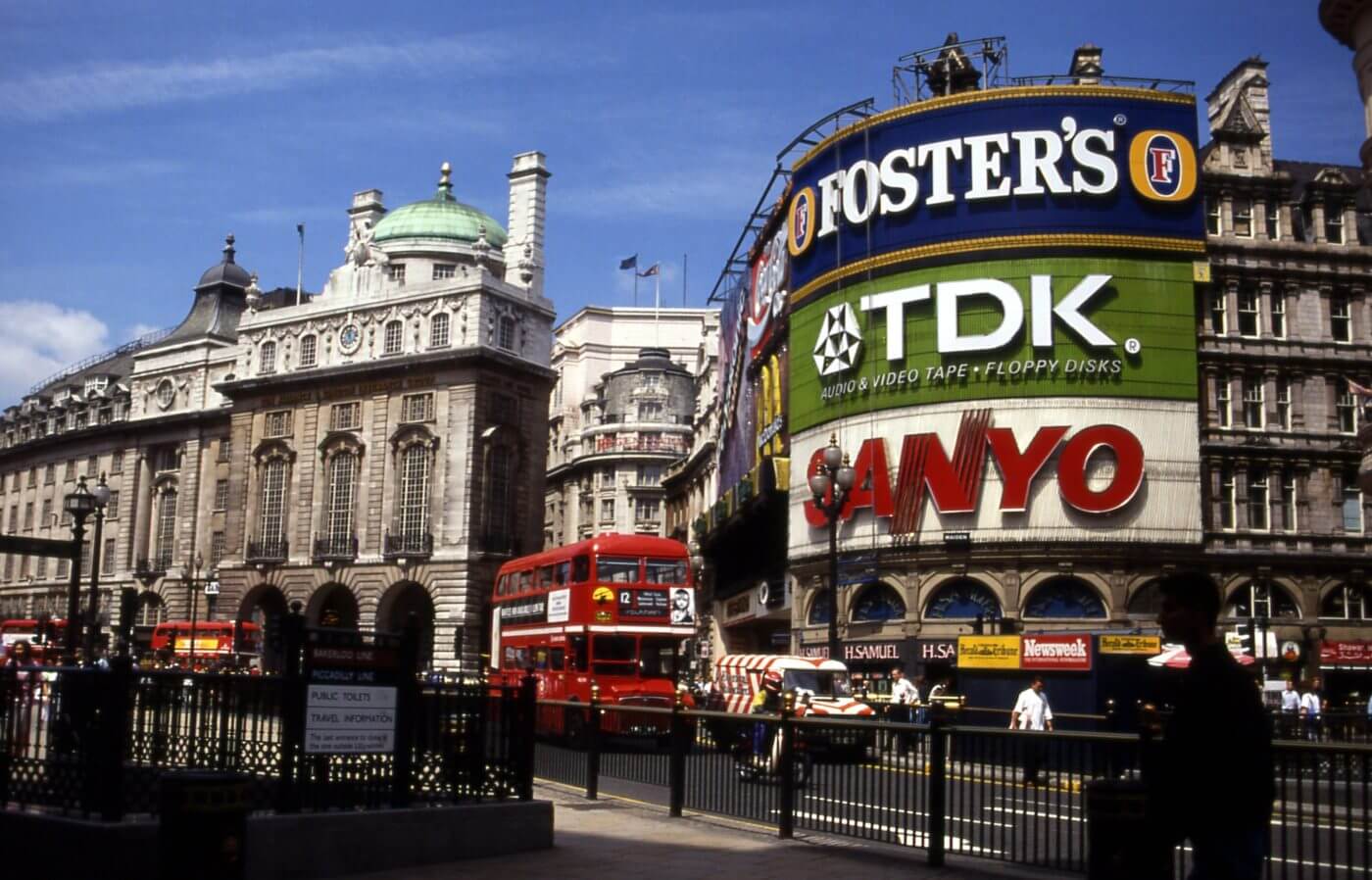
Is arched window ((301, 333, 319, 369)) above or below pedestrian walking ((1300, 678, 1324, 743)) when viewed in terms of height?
above

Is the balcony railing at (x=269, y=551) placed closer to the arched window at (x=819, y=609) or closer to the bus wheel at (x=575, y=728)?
the arched window at (x=819, y=609)

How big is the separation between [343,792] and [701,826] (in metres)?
4.56

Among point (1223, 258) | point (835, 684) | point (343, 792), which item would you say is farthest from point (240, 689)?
point (1223, 258)

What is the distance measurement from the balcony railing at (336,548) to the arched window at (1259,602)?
4225 centimetres

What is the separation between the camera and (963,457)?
44.7 meters

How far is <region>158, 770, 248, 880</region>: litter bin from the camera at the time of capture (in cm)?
814

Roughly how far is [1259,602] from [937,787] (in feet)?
119

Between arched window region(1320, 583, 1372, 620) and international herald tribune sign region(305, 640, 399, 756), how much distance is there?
4041 centimetres

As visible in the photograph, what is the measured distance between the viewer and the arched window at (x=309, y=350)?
2926 inches

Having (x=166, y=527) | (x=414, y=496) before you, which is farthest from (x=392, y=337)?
(x=166, y=527)

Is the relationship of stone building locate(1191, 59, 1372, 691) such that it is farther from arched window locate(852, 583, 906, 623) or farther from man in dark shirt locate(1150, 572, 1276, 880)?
man in dark shirt locate(1150, 572, 1276, 880)

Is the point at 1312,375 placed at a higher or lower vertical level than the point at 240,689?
higher

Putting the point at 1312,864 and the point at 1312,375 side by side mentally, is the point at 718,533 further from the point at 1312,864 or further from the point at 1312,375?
the point at 1312,864

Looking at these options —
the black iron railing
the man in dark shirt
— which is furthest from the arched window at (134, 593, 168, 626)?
the man in dark shirt
